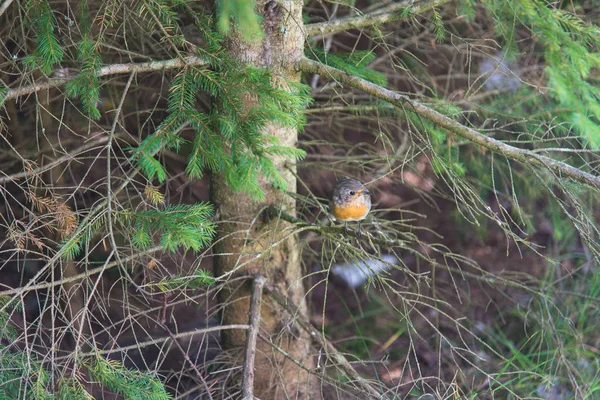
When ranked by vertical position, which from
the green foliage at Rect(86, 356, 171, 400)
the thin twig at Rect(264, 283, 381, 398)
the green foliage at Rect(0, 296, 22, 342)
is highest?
the green foliage at Rect(0, 296, 22, 342)

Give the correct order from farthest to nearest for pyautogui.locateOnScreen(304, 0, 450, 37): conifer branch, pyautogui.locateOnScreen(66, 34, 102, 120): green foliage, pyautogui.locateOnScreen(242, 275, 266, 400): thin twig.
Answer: pyautogui.locateOnScreen(304, 0, 450, 37): conifer branch < pyautogui.locateOnScreen(242, 275, 266, 400): thin twig < pyautogui.locateOnScreen(66, 34, 102, 120): green foliage

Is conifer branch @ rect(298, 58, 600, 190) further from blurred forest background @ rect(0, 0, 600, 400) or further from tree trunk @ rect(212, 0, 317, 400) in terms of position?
tree trunk @ rect(212, 0, 317, 400)

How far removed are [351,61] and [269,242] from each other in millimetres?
968

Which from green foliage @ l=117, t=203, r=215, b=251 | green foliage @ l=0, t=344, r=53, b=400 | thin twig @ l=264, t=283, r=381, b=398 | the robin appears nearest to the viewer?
green foliage @ l=0, t=344, r=53, b=400

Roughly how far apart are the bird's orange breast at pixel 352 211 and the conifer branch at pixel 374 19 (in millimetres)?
833

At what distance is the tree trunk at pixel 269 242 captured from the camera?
2.91 metres

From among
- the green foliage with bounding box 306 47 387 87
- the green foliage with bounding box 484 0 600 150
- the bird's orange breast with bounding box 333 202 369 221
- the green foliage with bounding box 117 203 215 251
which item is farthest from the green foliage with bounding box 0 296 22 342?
the green foliage with bounding box 484 0 600 150

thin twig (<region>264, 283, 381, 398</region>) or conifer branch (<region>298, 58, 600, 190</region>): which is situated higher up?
conifer branch (<region>298, 58, 600, 190</region>)

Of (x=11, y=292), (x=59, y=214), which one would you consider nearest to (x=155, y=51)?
(x=59, y=214)

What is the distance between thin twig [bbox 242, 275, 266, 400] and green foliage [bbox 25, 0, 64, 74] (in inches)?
54.5

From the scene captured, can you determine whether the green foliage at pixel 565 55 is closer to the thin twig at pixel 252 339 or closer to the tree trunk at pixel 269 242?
the tree trunk at pixel 269 242

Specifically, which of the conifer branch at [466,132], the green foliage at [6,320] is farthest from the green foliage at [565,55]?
the green foliage at [6,320]

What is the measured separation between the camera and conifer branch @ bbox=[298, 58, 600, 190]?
232cm

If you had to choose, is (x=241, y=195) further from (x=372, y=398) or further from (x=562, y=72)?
(x=562, y=72)
